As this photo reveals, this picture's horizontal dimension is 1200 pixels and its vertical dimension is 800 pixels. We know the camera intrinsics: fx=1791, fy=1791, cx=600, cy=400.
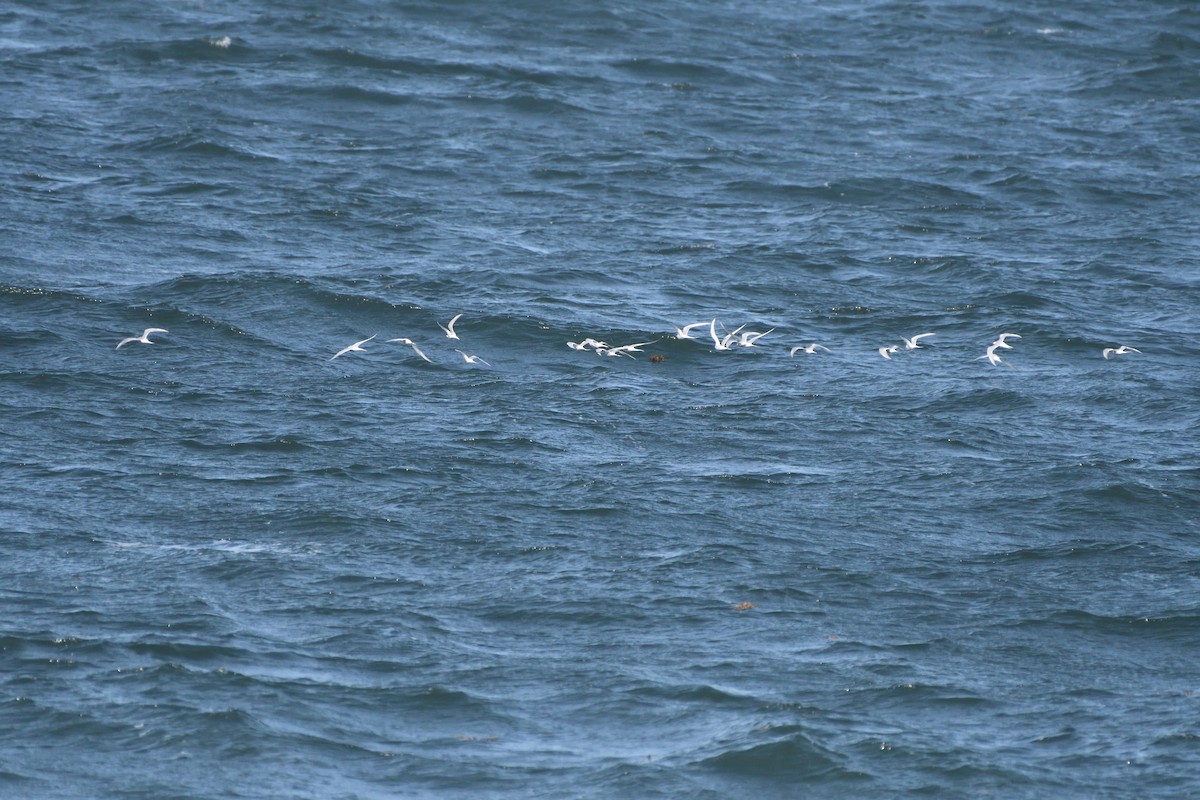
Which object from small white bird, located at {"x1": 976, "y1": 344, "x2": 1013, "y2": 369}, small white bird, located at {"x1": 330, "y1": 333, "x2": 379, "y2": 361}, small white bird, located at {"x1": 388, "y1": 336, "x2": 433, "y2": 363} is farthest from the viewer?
small white bird, located at {"x1": 976, "y1": 344, "x2": 1013, "y2": 369}

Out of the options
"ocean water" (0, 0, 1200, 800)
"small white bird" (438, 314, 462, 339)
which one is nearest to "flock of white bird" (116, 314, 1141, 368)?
"small white bird" (438, 314, 462, 339)

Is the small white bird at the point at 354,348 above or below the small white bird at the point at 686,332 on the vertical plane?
below

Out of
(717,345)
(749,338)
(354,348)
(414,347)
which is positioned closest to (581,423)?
(414,347)

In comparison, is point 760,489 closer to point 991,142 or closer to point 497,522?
point 497,522

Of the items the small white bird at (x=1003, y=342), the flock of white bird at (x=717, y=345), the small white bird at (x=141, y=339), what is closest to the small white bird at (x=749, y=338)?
the flock of white bird at (x=717, y=345)

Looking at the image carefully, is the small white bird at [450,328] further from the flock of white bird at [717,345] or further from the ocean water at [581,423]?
the ocean water at [581,423]

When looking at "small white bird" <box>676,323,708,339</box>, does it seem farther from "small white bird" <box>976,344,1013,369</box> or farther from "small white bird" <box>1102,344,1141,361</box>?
"small white bird" <box>1102,344,1141,361</box>

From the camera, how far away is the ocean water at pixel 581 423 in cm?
1540

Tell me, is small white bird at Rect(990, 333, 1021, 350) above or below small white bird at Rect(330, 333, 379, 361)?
above

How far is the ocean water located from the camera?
15398mm

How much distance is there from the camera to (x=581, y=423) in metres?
21.6

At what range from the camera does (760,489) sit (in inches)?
782

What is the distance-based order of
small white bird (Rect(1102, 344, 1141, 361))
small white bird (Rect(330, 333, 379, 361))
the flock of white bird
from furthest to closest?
small white bird (Rect(1102, 344, 1141, 361)) → the flock of white bird → small white bird (Rect(330, 333, 379, 361))

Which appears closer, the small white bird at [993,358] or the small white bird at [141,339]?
the small white bird at [141,339]
